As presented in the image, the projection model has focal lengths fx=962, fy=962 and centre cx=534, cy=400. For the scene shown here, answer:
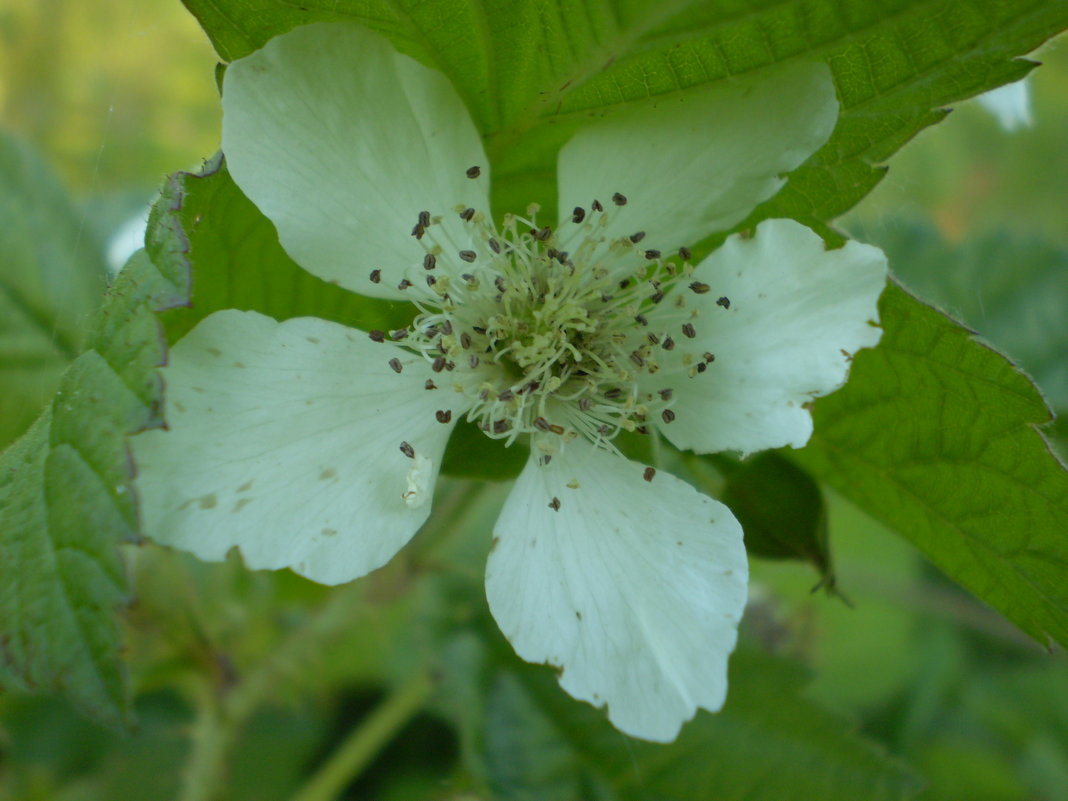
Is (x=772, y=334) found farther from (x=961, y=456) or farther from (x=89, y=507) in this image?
(x=89, y=507)

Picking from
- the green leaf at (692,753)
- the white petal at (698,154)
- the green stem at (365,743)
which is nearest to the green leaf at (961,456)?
the white petal at (698,154)

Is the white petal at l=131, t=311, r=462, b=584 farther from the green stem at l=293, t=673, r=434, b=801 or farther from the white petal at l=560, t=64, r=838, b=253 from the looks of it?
the green stem at l=293, t=673, r=434, b=801

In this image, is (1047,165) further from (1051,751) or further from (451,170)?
(451,170)

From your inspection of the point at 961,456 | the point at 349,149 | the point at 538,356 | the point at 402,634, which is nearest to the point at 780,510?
the point at 961,456

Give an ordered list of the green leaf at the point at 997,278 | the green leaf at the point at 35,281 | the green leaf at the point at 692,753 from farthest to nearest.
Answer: the green leaf at the point at 997,278 < the green leaf at the point at 35,281 < the green leaf at the point at 692,753

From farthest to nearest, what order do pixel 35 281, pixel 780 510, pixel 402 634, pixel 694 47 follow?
pixel 402 634 → pixel 35 281 → pixel 780 510 → pixel 694 47

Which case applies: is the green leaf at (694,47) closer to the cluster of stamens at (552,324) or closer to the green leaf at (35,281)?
the cluster of stamens at (552,324)

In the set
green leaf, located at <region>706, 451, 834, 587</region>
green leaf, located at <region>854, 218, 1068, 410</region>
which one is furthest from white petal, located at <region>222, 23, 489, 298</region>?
green leaf, located at <region>854, 218, 1068, 410</region>
